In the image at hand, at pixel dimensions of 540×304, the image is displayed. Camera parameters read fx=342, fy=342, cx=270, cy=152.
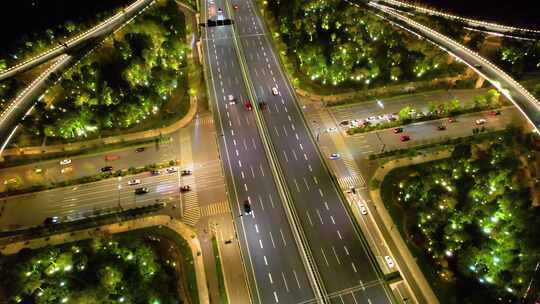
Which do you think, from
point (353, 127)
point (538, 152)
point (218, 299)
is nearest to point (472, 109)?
point (538, 152)

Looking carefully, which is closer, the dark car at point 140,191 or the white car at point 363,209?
the white car at point 363,209

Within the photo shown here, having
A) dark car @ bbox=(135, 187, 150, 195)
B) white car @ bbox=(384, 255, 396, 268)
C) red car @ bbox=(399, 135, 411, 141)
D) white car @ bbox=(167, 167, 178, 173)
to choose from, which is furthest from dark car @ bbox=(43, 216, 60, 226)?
red car @ bbox=(399, 135, 411, 141)

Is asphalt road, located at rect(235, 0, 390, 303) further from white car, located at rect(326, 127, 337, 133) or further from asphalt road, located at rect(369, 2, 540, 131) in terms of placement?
asphalt road, located at rect(369, 2, 540, 131)

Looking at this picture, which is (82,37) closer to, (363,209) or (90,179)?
(90,179)

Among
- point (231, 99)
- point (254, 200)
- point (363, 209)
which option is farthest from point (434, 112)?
point (231, 99)

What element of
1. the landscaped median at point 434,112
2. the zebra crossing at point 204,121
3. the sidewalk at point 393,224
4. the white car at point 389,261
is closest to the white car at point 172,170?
the zebra crossing at point 204,121

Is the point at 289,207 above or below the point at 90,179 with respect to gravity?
below

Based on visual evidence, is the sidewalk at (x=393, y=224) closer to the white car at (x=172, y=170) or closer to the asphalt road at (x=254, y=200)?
→ the asphalt road at (x=254, y=200)
